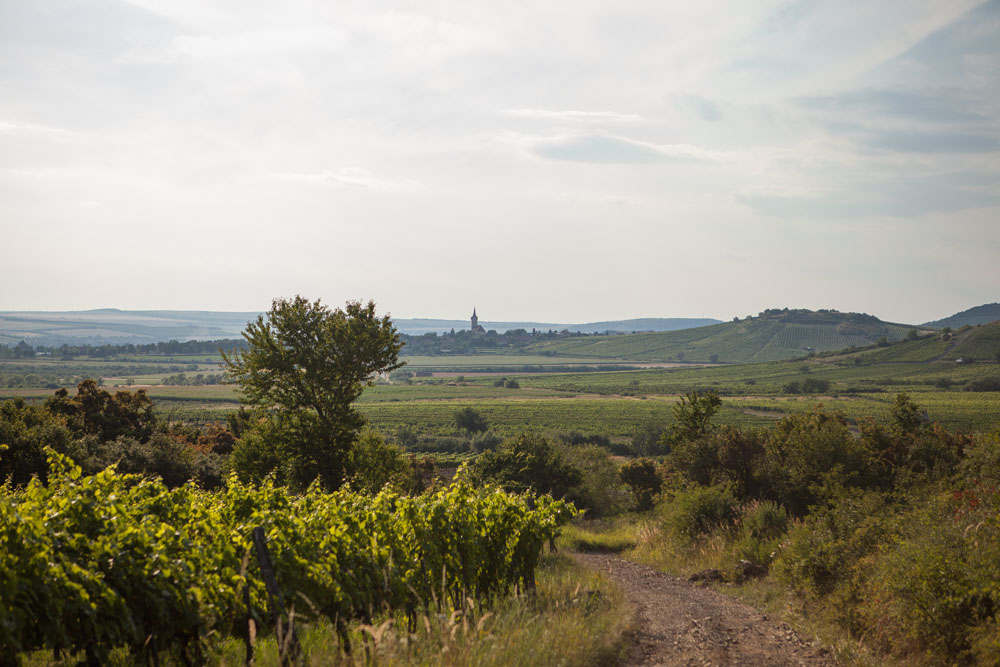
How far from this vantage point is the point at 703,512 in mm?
18438

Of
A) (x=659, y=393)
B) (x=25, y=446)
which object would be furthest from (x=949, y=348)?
(x=25, y=446)

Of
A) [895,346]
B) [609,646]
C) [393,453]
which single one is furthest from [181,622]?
[895,346]

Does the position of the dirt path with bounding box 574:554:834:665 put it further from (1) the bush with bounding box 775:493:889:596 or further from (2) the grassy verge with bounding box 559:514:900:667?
(1) the bush with bounding box 775:493:889:596

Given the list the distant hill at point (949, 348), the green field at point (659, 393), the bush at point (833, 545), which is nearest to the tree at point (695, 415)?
the bush at point (833, 545)

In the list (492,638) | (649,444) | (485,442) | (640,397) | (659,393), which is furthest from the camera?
(659,393)

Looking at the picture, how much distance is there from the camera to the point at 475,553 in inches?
358

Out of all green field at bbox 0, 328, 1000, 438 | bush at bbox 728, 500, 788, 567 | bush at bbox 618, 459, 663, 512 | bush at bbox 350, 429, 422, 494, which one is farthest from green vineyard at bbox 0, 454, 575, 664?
green field at bbox 0, 328, 1000, 438

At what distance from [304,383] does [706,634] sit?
2028cm

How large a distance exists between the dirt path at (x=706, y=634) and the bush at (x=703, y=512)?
4.58 metres

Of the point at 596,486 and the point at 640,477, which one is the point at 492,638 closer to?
the point at 596,486

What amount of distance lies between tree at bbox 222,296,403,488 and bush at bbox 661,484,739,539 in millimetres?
13742

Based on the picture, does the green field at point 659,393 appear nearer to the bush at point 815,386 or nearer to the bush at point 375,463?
the bush at point 815,386

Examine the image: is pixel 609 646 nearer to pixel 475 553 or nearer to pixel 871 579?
pixel 475 553

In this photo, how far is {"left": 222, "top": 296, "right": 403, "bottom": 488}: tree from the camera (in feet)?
84.7
